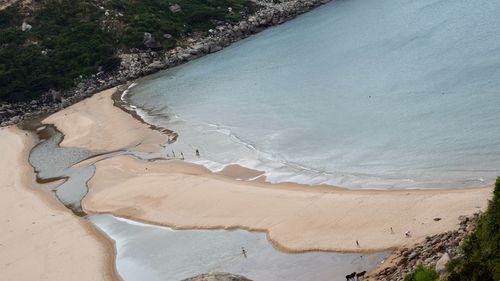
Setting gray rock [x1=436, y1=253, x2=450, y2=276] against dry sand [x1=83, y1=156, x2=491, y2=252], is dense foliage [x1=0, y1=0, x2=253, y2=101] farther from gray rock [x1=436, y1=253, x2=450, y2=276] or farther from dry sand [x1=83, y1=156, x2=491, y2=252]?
gray rock [x1=436, y1=253, x2=450, y2=276]

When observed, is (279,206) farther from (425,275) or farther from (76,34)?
(76,34)

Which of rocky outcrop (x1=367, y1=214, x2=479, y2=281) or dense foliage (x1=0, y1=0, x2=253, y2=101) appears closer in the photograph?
rocky outcrop (x1=367, y1=214, x2=479, y2=281)

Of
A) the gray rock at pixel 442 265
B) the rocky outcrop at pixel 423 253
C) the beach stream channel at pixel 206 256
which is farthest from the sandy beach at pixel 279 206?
the gray rock at pixel 442 265

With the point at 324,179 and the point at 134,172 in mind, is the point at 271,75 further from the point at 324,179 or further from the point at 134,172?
the point at 324,179

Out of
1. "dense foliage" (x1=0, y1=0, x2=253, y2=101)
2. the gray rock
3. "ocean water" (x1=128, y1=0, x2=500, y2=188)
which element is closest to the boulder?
"dense foliage" (x1=0, y1=0, x2=253, y2=101)

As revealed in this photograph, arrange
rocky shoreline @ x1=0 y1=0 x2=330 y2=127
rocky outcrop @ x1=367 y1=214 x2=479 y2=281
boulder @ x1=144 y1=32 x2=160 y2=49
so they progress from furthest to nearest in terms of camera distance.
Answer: boulder @ x1=144 y1=32 x2=160 y2=49, rocky shoreline @ x1=0 y1=0 x2=330 y2=127, rocky outcrop @ x1=367 y1=214 x2=479 y2=281

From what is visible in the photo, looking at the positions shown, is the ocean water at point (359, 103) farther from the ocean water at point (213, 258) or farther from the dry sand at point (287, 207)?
the ocean water at point (213, 258)

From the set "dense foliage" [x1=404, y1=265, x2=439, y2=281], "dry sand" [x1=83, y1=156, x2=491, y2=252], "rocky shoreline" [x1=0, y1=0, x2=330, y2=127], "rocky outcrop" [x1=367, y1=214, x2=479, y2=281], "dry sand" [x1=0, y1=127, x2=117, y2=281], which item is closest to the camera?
"dense foliage" [x1=404, y1=265, x2=439, y2=281]
